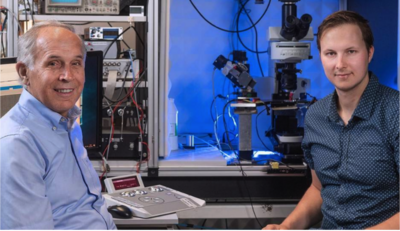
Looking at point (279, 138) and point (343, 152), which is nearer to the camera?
point (343, 152)

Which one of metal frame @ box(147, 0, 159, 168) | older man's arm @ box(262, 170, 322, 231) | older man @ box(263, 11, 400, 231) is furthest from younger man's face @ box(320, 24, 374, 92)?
metal frame @ box(147, 0, 159, 168)

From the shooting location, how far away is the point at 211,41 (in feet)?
12.8

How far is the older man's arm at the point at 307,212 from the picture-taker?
2.15 meters

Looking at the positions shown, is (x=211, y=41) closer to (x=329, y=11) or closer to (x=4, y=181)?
(x=329, y=11)

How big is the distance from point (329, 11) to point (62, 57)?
2670 mm

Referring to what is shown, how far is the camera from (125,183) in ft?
8.17

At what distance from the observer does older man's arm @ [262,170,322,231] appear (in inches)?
84.7

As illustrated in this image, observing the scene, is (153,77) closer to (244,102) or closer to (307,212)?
(244,102)

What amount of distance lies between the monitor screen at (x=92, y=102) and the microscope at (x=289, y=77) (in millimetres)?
1090

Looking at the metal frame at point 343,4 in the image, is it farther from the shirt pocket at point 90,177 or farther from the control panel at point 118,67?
the shirt pocket at point 90,177

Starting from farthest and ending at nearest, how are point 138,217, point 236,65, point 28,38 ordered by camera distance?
point 236,65, point 138,217, point 28,38

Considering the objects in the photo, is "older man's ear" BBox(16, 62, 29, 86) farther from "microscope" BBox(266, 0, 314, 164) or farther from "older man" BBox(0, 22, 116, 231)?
"microscope" BBox(266, 0, 314, 164)

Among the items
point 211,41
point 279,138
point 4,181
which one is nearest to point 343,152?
point 279,138

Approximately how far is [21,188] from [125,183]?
3.43 ft
